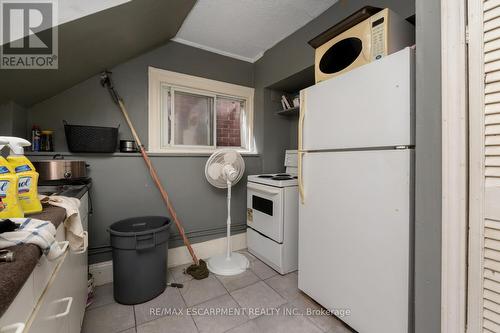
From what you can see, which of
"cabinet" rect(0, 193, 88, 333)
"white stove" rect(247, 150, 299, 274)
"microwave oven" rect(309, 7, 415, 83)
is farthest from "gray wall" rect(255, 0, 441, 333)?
"cabinet" rect(0, 193, 88, 333)

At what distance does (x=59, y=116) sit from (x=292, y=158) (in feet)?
7.74

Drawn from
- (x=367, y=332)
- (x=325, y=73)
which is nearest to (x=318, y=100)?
(x=325, y=73)

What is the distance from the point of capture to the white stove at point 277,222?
205 centimetres

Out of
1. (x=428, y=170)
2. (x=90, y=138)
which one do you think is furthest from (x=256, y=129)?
(x=428, y=170)

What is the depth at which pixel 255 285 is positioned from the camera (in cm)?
192

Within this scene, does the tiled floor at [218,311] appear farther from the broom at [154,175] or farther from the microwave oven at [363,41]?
the microwave oven at [363,41]

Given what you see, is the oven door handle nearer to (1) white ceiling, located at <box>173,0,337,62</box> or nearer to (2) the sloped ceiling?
(1) white ceiling, located at <box>173,0,337,62</box>

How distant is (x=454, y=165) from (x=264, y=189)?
1.55 m

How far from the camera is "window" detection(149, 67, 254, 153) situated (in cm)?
223

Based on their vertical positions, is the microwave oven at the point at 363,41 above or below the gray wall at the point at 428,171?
above

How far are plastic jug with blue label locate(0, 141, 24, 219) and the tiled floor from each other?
1.17 metres

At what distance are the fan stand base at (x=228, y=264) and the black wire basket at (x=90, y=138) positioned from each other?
4.80 ft

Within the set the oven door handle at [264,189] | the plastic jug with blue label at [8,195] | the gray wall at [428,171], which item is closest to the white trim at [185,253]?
the oven door handle at [264,189]

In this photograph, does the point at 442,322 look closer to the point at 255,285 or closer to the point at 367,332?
the point at 367,332
